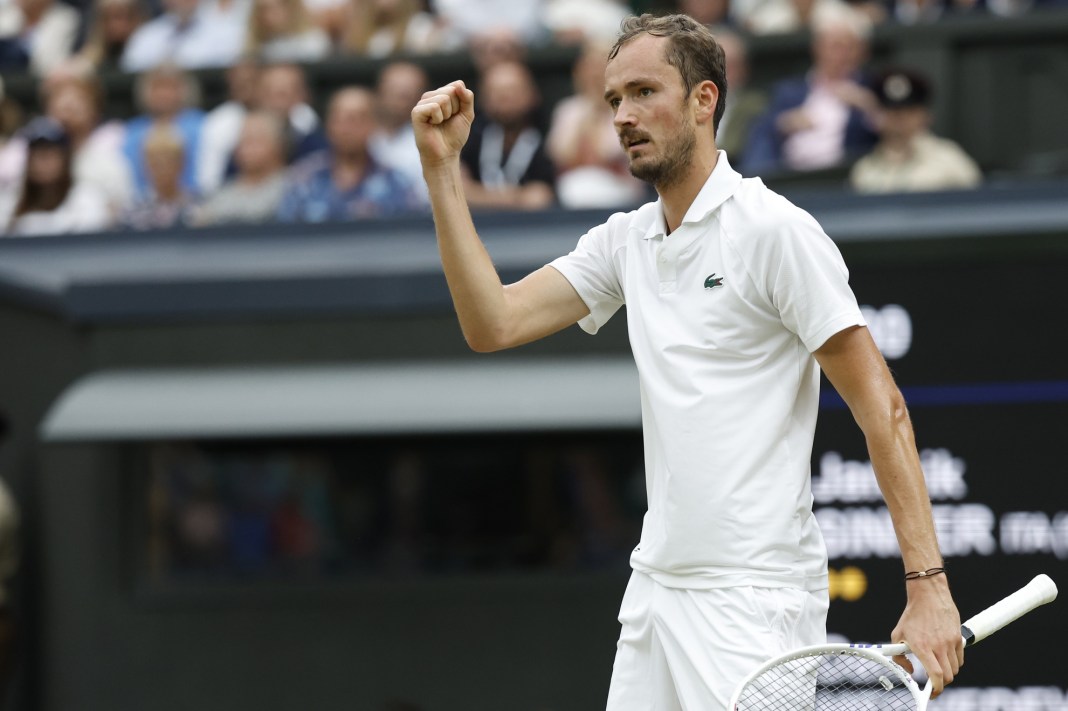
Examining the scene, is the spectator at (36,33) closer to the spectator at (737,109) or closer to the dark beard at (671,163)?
the spectator at (737,109)

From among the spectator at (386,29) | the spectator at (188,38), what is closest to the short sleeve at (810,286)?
the spectator at (386,29)

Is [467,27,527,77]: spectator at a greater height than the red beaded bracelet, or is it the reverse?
[467,27,527,77]: spectator

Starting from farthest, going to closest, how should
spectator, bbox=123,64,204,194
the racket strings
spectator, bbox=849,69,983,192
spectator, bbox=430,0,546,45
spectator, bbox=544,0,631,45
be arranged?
spectator, bbox=430,0,546,45 → spectator, bbox=544,0,631,45 → spectator, bbox=123,64,204,194 → spectator, bbox=849,69,983,192 → the racket strings

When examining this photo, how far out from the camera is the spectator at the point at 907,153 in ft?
22.5

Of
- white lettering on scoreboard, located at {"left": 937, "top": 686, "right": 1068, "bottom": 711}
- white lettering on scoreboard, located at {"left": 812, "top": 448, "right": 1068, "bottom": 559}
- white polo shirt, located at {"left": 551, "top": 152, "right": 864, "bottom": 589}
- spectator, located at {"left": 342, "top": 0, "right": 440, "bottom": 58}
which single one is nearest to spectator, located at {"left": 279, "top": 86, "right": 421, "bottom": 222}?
spectator, located at {"left": 342, "top": 0, "right": 440, "bottom": 58}

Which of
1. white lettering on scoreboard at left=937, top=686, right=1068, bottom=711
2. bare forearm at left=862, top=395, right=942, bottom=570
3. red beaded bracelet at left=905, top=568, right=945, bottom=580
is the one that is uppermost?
bare forearm at left=862, top=395, right=942, bottom=570

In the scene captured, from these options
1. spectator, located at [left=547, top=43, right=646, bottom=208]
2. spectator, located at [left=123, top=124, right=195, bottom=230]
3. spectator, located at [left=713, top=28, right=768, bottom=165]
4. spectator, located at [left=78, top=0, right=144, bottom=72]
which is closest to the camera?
spectator, located at [left=547, top=43, right=646, bottom=208]

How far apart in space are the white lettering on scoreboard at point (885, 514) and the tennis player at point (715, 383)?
8.62ft

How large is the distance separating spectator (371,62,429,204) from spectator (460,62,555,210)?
11.0 inches

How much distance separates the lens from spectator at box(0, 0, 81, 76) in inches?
382

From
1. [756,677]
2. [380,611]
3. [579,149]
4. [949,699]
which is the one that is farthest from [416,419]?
[756,677]

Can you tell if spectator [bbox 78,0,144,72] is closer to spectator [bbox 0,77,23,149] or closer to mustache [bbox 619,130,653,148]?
spectator [bbox 0,77,23,149]

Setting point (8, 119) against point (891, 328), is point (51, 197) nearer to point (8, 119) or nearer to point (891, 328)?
point (8, 119)

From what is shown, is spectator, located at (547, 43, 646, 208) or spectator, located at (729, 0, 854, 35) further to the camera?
spectator, located at (729, 0, 854, 35)
